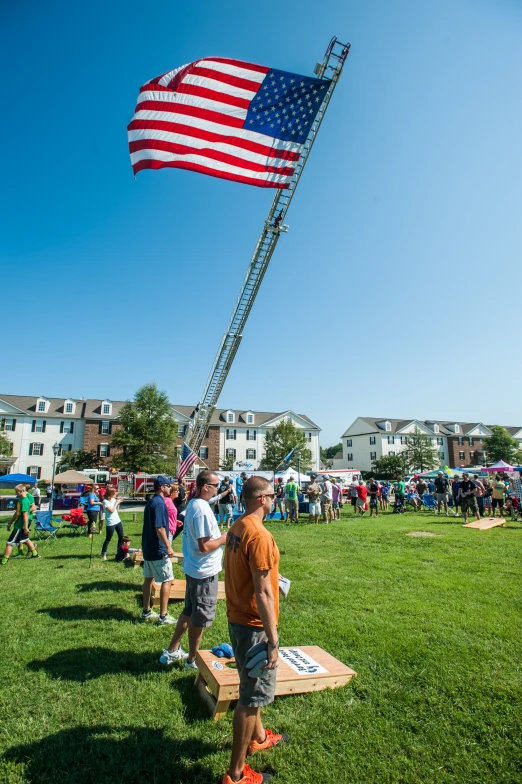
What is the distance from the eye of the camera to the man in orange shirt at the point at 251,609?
292cm

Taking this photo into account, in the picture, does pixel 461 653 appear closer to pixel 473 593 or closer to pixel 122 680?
pixel 473 593

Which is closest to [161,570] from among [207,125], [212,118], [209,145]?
[209,145]

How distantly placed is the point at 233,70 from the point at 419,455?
70316 mm

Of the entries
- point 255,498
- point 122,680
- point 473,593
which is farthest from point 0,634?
point 473,593

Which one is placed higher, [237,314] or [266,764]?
[237,314]

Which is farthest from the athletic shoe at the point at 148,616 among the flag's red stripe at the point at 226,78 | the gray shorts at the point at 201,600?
the flag's red stripe at the point at 226,78

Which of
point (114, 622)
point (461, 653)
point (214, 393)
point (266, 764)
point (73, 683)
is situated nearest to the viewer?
point (266, 764)

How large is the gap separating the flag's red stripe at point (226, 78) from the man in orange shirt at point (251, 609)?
8.44 m

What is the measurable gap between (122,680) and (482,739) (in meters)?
3.54

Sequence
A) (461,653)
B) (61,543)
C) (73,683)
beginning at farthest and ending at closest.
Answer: (61,543) → (461,653) → (73,683)

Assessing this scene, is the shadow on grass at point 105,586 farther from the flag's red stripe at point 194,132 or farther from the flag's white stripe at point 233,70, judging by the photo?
the flag's white stripe at point 233,70

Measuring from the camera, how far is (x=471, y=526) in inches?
638

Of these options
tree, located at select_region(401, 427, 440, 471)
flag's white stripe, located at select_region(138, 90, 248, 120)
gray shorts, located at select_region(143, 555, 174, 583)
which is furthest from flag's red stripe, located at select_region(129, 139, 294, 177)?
tree, located at select_region(401, 427, 440, 471)

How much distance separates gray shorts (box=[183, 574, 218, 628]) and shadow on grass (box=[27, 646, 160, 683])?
0.82m
